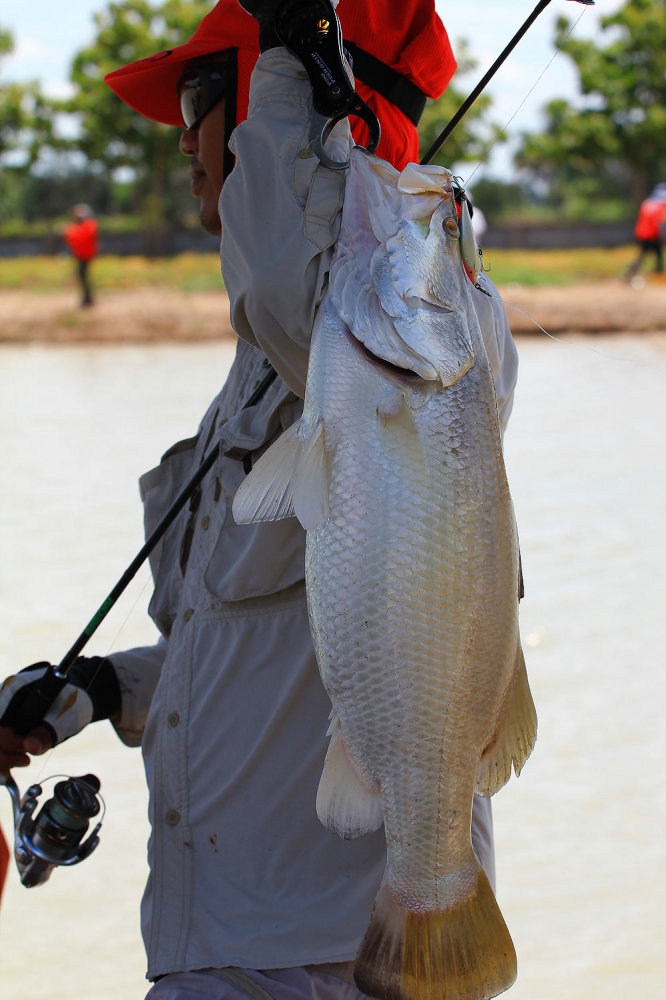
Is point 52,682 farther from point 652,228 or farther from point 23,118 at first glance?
point 23,118

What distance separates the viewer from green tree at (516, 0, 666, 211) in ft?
126

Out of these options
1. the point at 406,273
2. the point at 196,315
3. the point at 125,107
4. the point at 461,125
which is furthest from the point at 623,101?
the point at 406,273

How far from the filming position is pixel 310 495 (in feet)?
4.71

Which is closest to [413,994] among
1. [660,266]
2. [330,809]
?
[330,809]

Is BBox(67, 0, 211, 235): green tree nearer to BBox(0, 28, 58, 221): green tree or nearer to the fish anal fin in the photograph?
BBox(0, 28, 58, 221): green tree

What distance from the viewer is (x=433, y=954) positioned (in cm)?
150

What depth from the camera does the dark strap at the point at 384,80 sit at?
6.08ft

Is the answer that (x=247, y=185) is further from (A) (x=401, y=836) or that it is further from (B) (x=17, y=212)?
(B) (x=17, y=212)

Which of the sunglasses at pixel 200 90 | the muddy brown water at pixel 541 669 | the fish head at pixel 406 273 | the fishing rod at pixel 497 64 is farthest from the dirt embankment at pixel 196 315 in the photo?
the fish head at pixel 406 273

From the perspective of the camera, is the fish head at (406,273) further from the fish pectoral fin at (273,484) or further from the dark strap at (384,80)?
the dark strap at (384,80)

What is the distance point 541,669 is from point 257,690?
3.51 metres

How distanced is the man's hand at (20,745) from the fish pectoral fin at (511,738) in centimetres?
95

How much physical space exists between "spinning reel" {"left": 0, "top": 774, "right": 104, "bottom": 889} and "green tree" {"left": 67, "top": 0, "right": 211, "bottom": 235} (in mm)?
37133

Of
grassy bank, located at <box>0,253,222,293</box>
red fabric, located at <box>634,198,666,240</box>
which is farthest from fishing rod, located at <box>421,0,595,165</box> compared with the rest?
grassy bank, located at <box>0,253,222,293</box>
